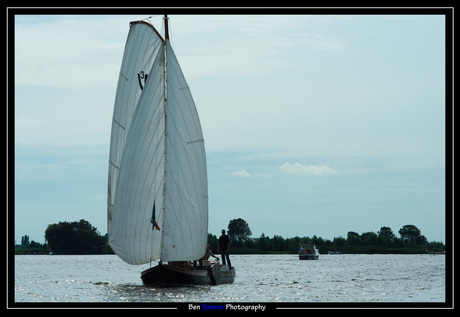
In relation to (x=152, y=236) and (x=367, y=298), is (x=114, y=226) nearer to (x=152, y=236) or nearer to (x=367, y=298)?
(x=152, y=236)

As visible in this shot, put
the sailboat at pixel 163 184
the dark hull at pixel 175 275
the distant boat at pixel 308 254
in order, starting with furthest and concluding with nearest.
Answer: the distant boat at pixel 308 254 → the sailboat at pixel 163 184 → the dark hull at pixel 175 275

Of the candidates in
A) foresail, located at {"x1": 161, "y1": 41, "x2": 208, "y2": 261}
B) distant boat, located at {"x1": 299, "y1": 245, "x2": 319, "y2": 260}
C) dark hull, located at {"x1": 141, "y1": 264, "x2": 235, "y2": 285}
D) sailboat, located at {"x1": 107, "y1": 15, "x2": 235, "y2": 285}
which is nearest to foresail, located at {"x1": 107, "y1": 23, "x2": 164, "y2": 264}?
sailboat, located at {"x1": 107, "y1": 15, "x2": 235, "y2": 285}

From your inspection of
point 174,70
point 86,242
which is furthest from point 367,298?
point 86,242

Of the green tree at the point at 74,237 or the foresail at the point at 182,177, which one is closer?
the foresail at the point at 182,177

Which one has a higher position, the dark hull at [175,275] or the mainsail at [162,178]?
the mainsail at [162,178]

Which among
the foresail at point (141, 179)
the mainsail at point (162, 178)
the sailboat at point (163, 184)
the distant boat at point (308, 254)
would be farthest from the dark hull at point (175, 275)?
the distant boat at point (308, 254)

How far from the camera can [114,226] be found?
34.0 metres

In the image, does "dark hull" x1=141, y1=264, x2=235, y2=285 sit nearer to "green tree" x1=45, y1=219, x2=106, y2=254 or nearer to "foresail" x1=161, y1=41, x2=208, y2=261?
"foresail" x1=161, y1=41, x2=208, y2=261

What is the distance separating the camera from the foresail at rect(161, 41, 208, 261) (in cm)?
3341

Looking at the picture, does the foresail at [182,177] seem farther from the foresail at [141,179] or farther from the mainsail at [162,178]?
the foresail at [141,179]

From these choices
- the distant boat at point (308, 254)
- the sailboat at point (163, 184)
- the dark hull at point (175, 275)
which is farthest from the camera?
the distant boat at point (308, 254)

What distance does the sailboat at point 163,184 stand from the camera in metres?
33.4
